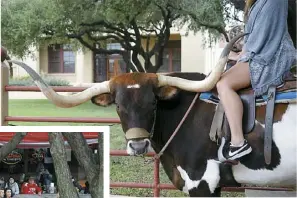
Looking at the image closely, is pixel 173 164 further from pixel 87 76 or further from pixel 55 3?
pixel 87 76

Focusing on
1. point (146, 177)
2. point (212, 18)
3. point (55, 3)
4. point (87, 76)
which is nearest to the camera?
point (146, 177)

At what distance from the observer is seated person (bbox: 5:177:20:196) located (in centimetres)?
235

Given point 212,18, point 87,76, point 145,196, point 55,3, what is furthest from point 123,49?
point 145,196

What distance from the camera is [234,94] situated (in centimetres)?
289

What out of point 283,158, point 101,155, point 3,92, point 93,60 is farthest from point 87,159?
point 93,60

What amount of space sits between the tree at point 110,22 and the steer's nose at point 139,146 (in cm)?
616

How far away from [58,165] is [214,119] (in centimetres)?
97

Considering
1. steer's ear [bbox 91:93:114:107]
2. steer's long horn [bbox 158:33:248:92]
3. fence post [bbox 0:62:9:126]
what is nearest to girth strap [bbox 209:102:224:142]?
steer's long horn [bbox 158:33:248:92]

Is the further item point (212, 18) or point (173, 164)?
point (212, 18)

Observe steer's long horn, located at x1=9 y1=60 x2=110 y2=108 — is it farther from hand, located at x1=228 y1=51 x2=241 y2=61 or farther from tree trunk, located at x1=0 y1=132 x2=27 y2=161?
hand, located at x1=228 y1=51 x2=241 y2=61

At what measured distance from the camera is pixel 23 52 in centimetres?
1232

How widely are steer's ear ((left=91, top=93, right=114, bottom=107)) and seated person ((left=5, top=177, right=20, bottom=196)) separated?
2.98 ft

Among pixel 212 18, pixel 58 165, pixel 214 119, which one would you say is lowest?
pixel 58 165

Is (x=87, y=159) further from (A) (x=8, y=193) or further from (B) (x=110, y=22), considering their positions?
(B) (x=110, y=22)
